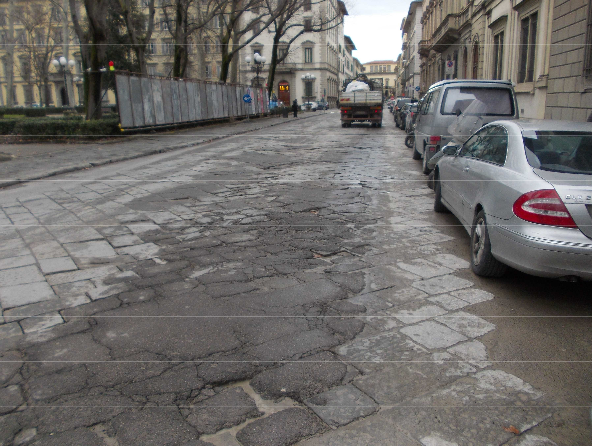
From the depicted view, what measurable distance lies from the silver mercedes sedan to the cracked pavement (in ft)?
1.15

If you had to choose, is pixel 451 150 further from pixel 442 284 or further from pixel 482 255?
pixel 442 284

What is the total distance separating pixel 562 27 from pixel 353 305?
39.0 feet

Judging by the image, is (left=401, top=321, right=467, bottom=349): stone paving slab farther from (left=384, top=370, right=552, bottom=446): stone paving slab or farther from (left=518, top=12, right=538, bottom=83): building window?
(left=518, top=12, right=538, bottom=83): building window

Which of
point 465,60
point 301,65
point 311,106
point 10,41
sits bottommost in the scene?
point 311,106

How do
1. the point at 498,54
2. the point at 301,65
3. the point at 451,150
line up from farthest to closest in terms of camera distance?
the point at 301,65, the point at 498,54, the point at 451,150

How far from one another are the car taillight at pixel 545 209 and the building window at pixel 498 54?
17510mm

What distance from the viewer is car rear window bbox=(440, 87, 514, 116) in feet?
27.2

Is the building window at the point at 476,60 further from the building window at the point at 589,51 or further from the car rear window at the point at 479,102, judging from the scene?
the car rear window at the point at 479,102

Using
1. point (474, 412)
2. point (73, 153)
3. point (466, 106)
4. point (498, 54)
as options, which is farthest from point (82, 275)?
point (498, 54)

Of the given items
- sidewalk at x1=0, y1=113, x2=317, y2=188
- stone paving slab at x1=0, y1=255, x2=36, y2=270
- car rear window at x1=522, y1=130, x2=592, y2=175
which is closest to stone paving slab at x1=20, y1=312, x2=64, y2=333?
stone paving slab at x1=0, y1=255, x2=36, y2=270

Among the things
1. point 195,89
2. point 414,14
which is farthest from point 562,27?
point 414,14

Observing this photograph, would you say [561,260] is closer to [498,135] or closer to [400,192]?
[498,135]

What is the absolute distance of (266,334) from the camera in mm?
3135

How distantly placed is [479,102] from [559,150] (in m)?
4.86
